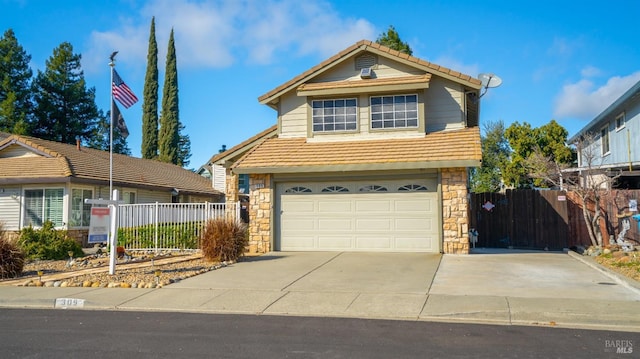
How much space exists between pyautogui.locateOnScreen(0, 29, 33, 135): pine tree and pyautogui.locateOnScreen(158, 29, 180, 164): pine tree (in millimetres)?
10122

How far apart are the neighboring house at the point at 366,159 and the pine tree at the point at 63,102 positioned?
3061 centimetres

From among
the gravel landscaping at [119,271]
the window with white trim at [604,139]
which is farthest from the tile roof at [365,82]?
the window with white trim at [604,139]

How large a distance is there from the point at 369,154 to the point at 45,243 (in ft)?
34.4

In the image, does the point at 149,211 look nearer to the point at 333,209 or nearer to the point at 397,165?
the point at 333,209

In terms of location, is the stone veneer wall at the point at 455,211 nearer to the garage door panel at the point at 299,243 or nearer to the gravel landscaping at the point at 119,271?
the garage door panel at the point at 299,243

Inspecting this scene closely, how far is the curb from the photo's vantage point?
29.9ft

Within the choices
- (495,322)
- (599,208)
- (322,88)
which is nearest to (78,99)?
(322,88)

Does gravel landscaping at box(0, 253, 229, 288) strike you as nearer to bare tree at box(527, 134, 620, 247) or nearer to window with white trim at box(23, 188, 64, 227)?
window with white trim at box(23, 188, 64, 227)

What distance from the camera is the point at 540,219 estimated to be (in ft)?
54.9

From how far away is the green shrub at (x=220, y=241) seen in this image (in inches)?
537

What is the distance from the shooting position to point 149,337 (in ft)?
22.0

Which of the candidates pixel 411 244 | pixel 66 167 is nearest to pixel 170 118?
pixel 66 167

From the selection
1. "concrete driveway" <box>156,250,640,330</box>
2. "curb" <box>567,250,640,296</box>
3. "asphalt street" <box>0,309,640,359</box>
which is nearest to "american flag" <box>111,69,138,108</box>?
"concrete driveway" <box>156,250,640,330</box>

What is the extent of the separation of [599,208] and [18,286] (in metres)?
15.4
